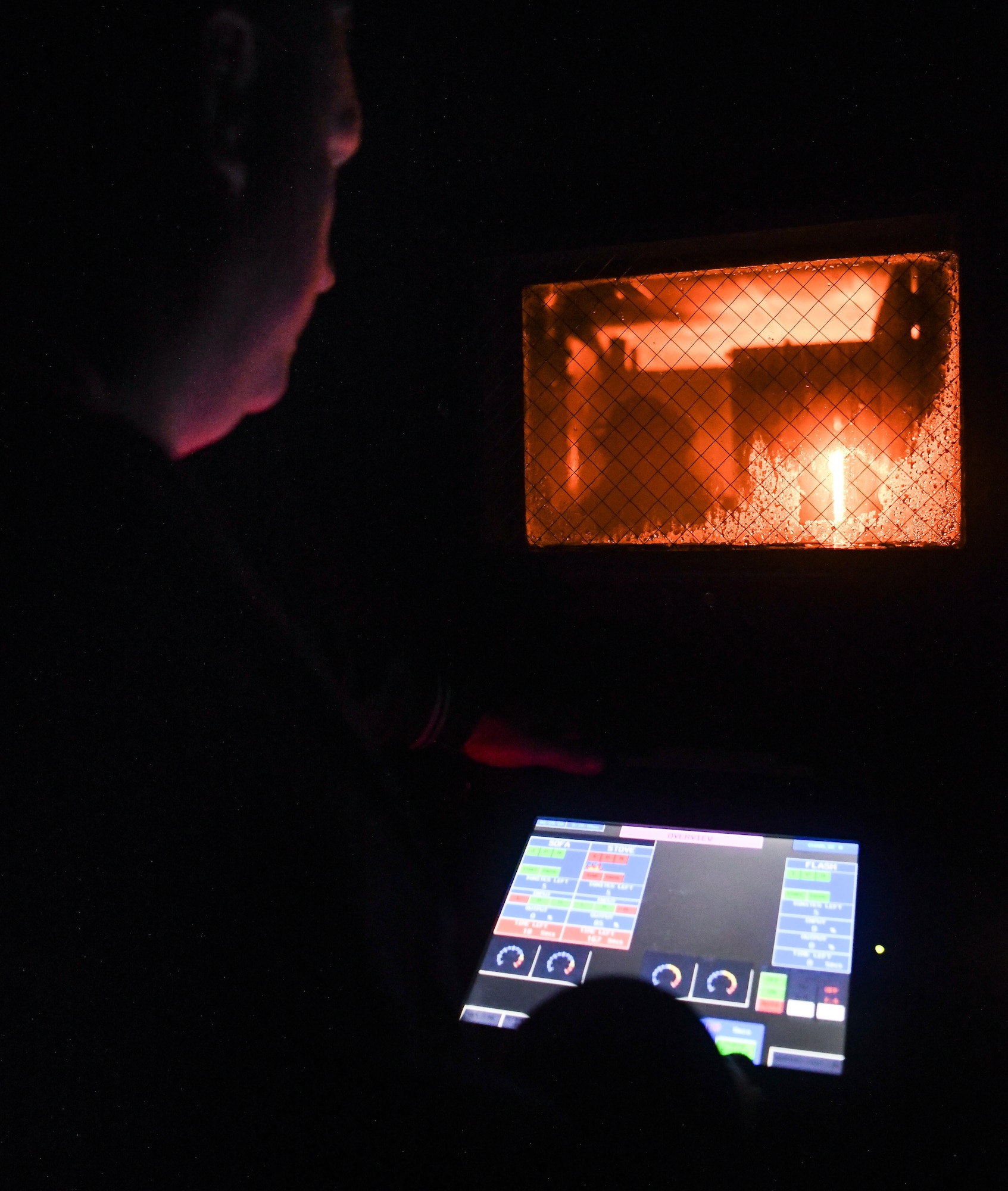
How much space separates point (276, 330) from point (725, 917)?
29.5 inches

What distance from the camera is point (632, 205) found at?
1.12 meters

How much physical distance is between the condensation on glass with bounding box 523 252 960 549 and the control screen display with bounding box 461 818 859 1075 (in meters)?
0.39

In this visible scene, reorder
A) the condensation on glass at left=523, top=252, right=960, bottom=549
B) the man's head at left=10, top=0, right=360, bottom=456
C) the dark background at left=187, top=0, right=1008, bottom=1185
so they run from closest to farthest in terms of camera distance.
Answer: the man's head at left=10, top=0, right=360, bottom=456 → the dark background at left=187, top=0, right=1008, bottom=1185 → the condensation on glass at left=523, top=252, right=960, bottom=549

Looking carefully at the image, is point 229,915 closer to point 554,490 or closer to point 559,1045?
point 559,1045

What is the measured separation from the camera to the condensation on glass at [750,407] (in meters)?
1.10

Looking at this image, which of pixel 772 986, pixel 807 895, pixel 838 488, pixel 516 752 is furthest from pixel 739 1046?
pixel 838 488

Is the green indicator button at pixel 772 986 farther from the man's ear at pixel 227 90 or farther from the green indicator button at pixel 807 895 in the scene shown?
the man's ear at pixel 227 90

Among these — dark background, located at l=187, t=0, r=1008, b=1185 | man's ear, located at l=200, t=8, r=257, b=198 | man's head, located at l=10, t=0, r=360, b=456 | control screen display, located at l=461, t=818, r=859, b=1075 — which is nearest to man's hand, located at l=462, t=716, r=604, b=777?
dark background, located at l=187, t=0, r=1008, b=1185

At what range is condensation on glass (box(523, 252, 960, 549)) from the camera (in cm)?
110

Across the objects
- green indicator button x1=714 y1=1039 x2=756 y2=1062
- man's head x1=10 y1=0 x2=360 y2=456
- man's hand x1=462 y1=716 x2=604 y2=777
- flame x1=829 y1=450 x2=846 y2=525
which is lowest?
green indicator button x1=714 y1=1039 x2=756 y2=1062

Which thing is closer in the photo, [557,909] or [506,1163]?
[506,1163]

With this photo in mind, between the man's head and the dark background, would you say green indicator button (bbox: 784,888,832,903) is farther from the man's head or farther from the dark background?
the man's head

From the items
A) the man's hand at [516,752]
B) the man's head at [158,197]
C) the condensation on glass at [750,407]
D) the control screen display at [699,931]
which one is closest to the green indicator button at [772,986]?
the control screen display at [699,931]

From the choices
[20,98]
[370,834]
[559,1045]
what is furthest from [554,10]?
[559,1045]
